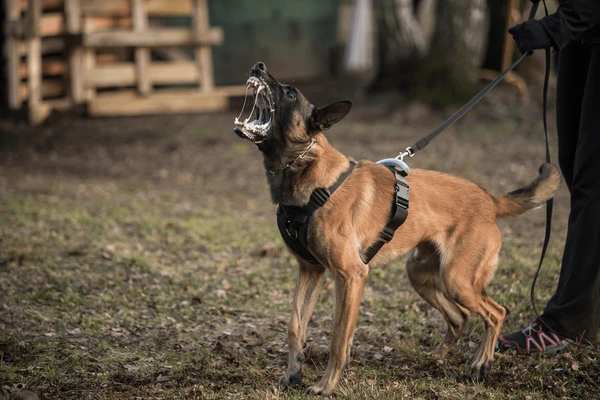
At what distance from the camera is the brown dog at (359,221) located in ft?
13.3

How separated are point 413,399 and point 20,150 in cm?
917

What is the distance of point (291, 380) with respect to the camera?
4301mm

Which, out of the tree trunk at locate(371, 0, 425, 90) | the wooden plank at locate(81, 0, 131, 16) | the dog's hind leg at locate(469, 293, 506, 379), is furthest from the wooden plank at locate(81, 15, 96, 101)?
the dog's hind leg at locate(469, 293, 506, 379)

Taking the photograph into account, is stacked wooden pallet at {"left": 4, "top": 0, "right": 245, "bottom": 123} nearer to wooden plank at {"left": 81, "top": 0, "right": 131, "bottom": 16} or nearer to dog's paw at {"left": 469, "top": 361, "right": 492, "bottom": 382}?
wooden plank at {"left": 81, "top": 0, "right": 131, "bottom": 16}

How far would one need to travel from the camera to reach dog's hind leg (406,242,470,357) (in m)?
4.76

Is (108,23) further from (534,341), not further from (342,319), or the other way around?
(534,341)

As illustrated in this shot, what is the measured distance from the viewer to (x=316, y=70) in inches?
746

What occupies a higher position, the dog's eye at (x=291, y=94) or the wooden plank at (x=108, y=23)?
the dog's eye at (x=291, y=94)

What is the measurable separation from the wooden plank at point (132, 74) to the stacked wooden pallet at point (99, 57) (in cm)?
2

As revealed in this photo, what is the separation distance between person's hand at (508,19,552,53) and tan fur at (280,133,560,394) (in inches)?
32.9

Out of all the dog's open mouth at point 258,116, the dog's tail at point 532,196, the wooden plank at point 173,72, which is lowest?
the wooden plank at point 173,72

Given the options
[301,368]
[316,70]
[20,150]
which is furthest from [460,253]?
[316,70]

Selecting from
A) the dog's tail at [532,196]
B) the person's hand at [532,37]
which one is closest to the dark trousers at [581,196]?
the dog's tail at [532,196]

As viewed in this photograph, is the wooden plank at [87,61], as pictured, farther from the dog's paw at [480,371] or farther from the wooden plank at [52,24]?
the dog's paw at [480,371]
